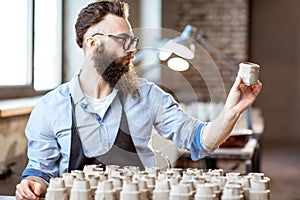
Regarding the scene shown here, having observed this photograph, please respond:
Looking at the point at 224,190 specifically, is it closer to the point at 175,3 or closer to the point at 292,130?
the point at 175,3

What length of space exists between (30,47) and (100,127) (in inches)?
72.3

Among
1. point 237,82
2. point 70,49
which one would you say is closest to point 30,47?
point 70,49

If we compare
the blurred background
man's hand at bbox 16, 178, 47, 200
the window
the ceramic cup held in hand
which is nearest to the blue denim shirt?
man's hand at bbox 16, 178, 47, 200

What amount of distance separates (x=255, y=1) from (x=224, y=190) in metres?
9.06

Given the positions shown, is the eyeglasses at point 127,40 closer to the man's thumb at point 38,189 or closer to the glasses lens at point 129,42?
the glasses lens at point 129,42

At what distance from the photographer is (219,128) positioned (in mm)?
1913

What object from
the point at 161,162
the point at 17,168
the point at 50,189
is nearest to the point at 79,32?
the point at 161,162

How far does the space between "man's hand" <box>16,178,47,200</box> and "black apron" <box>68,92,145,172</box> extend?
16 centimetres

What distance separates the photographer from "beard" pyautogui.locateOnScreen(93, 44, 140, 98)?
1995 mm

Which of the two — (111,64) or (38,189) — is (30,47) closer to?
(111,64)

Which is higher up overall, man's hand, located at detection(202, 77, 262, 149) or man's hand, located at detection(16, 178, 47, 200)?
man's hand, located at detection(202, 77, 262, 149)

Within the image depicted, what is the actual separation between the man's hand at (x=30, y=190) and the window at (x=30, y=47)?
1669mm

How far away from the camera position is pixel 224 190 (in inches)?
53.2

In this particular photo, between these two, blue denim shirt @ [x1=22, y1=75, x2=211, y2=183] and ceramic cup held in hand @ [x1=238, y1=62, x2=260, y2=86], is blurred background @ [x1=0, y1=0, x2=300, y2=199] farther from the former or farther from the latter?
ceramic cup held in hand @ [x1=238, y1=62, x2=260, y2=86]
